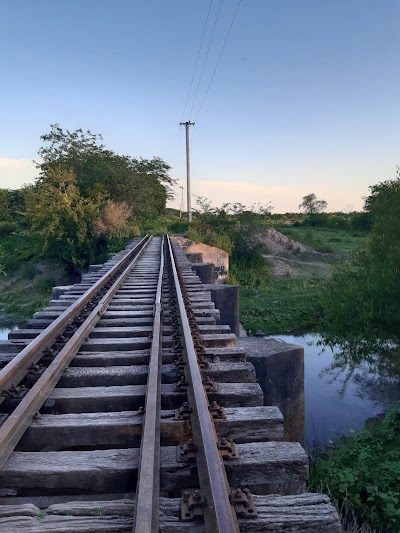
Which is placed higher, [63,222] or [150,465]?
[63,222]

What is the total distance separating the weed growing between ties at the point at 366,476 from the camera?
5215 mm

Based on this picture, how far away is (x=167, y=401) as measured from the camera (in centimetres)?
344

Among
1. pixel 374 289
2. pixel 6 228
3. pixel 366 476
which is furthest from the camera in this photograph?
pixel 6 228

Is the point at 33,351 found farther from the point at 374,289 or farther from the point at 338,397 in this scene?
the point at 374,289

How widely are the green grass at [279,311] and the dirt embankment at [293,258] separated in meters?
10.7

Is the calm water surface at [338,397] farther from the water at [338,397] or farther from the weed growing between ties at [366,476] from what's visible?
the weed growing between ties at [366,476]

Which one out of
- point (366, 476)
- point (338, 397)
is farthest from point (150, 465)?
point (338, 397)

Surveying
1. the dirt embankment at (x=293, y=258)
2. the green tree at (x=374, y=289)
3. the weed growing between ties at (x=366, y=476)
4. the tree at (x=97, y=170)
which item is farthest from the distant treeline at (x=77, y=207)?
the weed growing between ties at (x=366, y=476)

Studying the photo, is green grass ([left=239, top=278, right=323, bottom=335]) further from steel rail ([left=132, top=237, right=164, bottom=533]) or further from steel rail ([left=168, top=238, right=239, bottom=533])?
steel rail ([left=168, top=238, right=239, bottom=533])

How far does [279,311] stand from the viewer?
59.7ft

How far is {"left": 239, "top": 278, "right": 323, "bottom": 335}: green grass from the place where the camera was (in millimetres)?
16750

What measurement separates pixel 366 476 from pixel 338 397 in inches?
194

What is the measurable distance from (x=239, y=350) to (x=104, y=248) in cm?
2049

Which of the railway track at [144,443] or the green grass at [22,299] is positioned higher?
the railway track at [144,443]
